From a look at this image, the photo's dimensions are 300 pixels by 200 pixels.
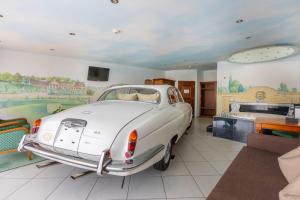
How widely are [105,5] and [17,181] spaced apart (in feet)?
8.71

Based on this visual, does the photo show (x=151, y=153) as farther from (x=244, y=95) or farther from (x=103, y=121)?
(x=244, y=95)

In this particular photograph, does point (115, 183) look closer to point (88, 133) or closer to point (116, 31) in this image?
point (88, 133)

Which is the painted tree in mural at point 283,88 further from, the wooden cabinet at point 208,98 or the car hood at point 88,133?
the car hood at point 88,133

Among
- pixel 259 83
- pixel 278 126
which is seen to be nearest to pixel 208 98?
pixel 259 83

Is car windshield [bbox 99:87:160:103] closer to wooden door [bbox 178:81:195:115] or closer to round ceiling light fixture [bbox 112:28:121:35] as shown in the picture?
round ceiling light fixture [bbox 112:28:121:35]

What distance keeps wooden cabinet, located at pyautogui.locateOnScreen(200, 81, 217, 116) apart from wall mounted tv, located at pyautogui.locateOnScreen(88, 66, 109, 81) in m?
5.06

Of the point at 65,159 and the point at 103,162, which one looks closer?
the point at 103,162

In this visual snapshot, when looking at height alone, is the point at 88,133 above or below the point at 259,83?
below

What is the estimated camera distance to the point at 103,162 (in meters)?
1.33

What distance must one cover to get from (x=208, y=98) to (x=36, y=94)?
7720mm

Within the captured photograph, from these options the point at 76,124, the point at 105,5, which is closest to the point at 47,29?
the point at 105,5

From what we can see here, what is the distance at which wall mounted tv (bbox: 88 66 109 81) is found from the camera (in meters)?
5.74

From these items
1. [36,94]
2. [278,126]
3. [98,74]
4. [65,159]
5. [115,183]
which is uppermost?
[98,74]

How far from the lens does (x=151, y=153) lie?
1.70m
